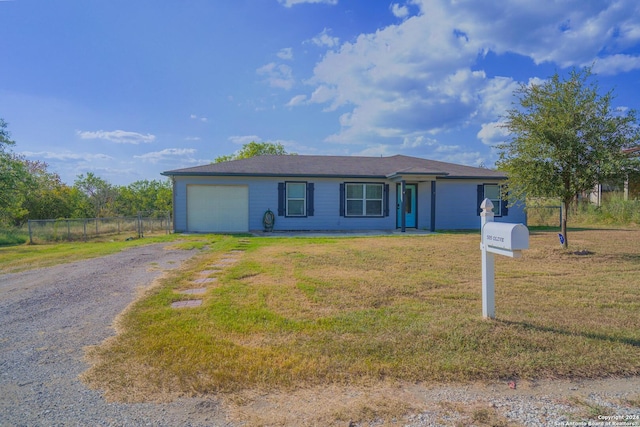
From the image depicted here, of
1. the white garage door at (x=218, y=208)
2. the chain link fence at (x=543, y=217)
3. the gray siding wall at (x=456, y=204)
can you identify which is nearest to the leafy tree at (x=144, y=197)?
the white garage door at (x=218, y=208)

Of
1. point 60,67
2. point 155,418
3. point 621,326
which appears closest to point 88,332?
point 155,418

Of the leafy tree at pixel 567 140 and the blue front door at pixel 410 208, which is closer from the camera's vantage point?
the leafy tree at pixel 567 140

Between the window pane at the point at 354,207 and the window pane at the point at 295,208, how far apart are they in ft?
6.52

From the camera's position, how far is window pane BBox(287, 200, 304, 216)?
1538cm

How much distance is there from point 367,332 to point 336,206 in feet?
39.2

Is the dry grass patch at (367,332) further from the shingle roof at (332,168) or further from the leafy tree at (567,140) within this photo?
the shingle roof at (332,168)

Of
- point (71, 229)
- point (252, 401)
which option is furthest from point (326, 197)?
point (252, 401)

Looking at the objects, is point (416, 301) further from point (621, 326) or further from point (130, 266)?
point (130, 266)

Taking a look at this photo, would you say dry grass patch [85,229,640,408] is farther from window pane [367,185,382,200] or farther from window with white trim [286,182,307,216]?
window pane [367,185,382,200]

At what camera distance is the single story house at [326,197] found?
14789 mm

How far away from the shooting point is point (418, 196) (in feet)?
53.6

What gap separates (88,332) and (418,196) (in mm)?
14341

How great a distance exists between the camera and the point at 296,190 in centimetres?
1538

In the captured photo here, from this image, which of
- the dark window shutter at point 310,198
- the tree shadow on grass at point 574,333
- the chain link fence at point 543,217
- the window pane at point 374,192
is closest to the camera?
the tree shadow on grass at point 574,333
